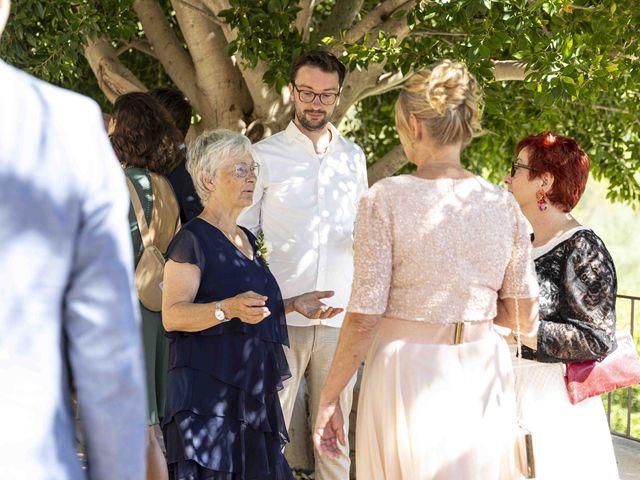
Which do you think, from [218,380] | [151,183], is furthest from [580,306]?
[151,183]

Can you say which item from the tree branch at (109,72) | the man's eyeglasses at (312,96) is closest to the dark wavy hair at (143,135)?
the man's eyeglasses at (312,96)

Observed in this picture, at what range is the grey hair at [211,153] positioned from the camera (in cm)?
411

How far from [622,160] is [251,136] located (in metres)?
4.27

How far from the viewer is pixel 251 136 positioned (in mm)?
6754

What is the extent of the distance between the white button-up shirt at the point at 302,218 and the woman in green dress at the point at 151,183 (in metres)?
0.50

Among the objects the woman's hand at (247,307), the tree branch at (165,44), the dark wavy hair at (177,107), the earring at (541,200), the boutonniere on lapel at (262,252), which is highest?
the tree branch at (165,44)

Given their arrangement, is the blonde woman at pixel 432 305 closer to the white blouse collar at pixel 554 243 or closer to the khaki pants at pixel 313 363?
the white blouse collar at pixel 554 243

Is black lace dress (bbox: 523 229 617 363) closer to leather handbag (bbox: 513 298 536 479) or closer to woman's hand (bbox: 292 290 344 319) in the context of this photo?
leather handbag (bbox: 513 298 536 479)

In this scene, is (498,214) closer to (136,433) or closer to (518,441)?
(518,441)

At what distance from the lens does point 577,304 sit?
12.7 feet

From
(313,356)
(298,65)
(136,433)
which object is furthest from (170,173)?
(136,433)

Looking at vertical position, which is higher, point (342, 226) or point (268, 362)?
point (342, 226)

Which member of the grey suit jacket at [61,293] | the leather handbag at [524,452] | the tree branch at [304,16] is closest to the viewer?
the grey suit jacket at [61,293]

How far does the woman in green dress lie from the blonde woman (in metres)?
1.41
